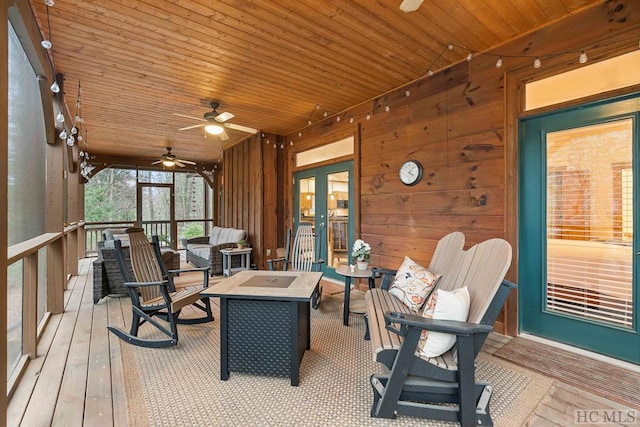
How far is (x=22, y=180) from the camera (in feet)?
8.29

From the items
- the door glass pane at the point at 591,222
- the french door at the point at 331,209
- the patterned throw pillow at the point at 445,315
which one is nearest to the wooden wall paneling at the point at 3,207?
the patterned throw pillow at the point at 445,315

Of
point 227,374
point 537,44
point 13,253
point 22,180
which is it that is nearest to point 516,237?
point 537,44

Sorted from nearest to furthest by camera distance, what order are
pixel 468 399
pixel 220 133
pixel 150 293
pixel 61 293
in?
pixel 468 399, pixel 150 293, pixel 61 293, pixel 220 133

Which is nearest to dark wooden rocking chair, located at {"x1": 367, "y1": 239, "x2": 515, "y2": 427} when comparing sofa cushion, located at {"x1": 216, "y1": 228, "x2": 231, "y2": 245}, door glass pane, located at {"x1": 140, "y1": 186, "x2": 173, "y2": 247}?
sofa cushion, located at {"x1": 216, "y1": 228, "x2": 231, "y2": 245}

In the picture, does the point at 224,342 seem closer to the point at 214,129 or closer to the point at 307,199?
the point at 214,129

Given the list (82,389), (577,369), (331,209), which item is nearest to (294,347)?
(82,389)

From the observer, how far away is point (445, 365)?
172 cm

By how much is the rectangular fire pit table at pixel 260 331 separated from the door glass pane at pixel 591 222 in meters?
2.30

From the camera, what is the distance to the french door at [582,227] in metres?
2.36

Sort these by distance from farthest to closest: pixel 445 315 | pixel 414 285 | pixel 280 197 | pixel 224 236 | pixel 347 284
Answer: pixel 224 236
pixel 280 197
pixel 347 284
pixel 414 285
pixel 445 315

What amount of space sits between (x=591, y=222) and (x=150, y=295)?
4.03 meters

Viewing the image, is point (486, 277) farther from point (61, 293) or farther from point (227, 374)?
point (61, 293)

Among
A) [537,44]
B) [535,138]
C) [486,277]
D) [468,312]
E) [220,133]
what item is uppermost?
[537,44]

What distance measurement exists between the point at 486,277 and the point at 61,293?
14.5 ft
